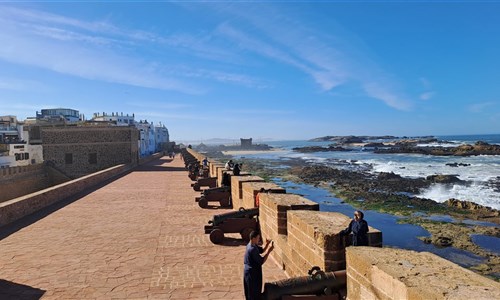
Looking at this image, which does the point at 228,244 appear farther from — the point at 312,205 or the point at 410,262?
the point at 410,262

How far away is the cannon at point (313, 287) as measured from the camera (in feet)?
12.4

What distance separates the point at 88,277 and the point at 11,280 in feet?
3.51

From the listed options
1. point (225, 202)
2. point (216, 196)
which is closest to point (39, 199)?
point (216, 196)

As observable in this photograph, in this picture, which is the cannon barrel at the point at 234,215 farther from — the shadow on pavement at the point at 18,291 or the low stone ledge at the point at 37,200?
the low stone ledge at the point at 37,200

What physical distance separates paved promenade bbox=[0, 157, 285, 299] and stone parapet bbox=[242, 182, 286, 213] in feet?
3.59

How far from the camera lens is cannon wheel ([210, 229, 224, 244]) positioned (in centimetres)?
717

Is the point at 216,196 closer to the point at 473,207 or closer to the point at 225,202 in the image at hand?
the point at 225,202

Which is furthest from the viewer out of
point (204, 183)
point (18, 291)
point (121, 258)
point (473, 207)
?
point (473, 207)

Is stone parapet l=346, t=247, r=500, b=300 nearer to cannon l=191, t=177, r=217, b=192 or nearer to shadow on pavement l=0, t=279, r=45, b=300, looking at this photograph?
shadow on pavement l=0, t=279, r=45, b=300

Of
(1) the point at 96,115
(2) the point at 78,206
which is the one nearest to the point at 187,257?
(2) the point at 78,206

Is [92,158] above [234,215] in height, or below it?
above

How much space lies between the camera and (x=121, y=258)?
6324mm

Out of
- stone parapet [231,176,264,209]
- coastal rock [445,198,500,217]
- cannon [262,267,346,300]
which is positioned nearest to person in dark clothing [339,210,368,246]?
cannon [262,267,346,300]

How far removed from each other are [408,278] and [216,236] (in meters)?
4.87
